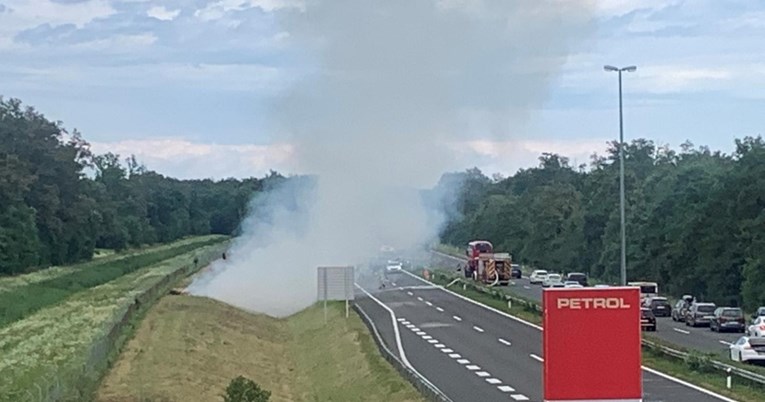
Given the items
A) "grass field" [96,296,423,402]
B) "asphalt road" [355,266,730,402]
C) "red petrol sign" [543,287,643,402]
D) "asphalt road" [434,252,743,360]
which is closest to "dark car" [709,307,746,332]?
"asphalt road" [434,252,743,360]

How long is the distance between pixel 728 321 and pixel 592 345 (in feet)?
159

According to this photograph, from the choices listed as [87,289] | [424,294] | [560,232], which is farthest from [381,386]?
[560,232]

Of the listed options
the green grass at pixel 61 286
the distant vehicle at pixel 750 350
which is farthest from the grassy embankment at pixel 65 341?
the distant vehicle at pixel 750 350

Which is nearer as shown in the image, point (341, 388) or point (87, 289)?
point (341, 388)

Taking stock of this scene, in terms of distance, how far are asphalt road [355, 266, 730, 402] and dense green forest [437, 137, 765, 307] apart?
15.5 m

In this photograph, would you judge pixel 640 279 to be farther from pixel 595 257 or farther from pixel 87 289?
pixel 87 289

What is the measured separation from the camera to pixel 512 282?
11556 cm

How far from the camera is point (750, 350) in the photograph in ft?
147

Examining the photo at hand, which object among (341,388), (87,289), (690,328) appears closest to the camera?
(341,388)

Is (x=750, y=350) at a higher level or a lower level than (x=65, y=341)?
higher

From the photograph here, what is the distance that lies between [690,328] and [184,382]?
3364cm

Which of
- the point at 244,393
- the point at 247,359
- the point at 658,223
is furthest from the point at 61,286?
the point at 244,393

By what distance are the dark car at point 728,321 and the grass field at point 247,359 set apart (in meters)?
16.5

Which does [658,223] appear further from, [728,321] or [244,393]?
[244,393]
